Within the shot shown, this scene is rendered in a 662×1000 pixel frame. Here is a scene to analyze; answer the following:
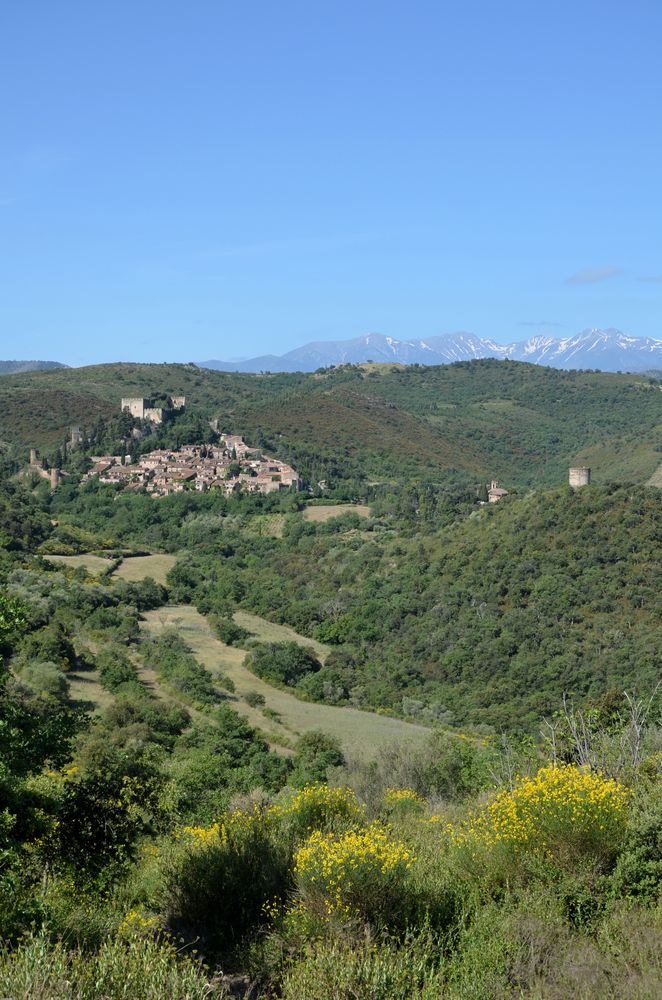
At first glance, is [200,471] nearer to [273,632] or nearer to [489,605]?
[273,632]

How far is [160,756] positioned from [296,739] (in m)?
7.70

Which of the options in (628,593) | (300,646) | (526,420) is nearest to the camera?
(628,593)

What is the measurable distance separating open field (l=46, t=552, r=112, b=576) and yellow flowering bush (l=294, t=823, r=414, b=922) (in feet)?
125

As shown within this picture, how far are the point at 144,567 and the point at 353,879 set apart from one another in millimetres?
43166

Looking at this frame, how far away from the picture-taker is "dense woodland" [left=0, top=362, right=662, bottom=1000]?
770 cm

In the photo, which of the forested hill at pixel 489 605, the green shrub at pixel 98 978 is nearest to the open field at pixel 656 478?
the forested hill at pixel 489 605

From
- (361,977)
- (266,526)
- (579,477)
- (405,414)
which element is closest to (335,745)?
(361,977)

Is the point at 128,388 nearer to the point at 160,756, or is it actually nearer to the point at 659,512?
the point at 659,512

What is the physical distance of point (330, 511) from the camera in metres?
62.9

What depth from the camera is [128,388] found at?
325 feet

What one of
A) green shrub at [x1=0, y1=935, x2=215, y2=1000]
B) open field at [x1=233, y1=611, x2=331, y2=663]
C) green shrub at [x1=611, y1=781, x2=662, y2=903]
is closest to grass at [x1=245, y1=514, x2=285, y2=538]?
open field at [x1=233, y1=611, x2=331, y2=663]

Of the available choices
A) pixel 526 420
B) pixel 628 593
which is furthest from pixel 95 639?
pixel 526 420

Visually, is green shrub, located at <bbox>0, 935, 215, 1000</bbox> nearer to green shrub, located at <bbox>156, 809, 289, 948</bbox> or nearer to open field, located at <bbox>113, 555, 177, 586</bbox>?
green shrub, located at <bbox>156, 809, 289, 948</bbox>

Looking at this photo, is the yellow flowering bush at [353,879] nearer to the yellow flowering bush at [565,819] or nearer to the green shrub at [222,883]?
the green shrub at [222,883]
